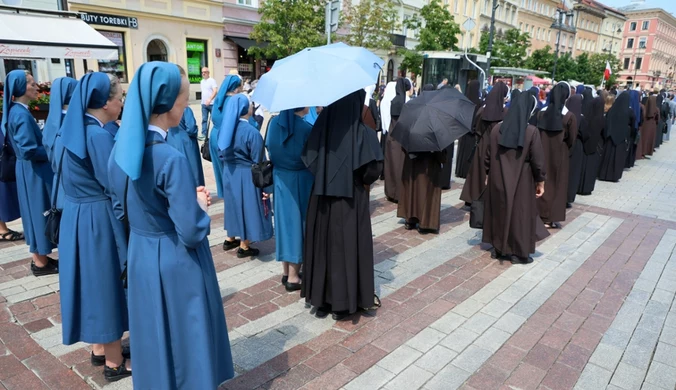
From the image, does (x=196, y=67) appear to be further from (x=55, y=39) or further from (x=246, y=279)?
(x=246, y=279)

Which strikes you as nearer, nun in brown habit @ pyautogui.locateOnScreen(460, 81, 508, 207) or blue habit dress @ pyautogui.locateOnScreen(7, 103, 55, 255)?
blue habit dress @ pyautogui.locateOnScreen(7, 103, 55, 255)

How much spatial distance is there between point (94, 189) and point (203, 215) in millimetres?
1330

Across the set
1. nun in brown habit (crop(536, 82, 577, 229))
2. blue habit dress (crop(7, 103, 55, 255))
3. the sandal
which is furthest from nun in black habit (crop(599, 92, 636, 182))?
the sandal

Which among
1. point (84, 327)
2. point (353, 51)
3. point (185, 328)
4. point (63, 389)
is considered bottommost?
point (63, 389)

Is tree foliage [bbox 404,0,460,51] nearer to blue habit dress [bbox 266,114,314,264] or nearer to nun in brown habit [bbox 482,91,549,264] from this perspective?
nun in brown habit [bbox 482,91,549,264]

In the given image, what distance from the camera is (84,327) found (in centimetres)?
310

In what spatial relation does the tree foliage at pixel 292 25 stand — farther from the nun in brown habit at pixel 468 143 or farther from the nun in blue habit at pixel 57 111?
the nun in blue habit at pixel 57 111

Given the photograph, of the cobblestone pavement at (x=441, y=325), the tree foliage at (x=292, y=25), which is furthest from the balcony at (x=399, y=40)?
the cobblestone pavement at (x=441, y=325)

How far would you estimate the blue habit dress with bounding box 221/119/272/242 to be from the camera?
4.98 m

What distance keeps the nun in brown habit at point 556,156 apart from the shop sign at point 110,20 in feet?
61.6

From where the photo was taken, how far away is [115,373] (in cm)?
321

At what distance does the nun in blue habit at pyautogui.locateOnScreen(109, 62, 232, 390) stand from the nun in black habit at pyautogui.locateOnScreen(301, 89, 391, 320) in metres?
1.42

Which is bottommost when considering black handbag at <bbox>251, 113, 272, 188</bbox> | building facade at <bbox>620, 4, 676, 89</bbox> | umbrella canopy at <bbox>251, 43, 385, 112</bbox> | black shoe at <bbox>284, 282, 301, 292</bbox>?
black shoe at <bbox>284, 282, 301, 292</bbox>

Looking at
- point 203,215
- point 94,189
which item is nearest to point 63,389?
point 94,189
